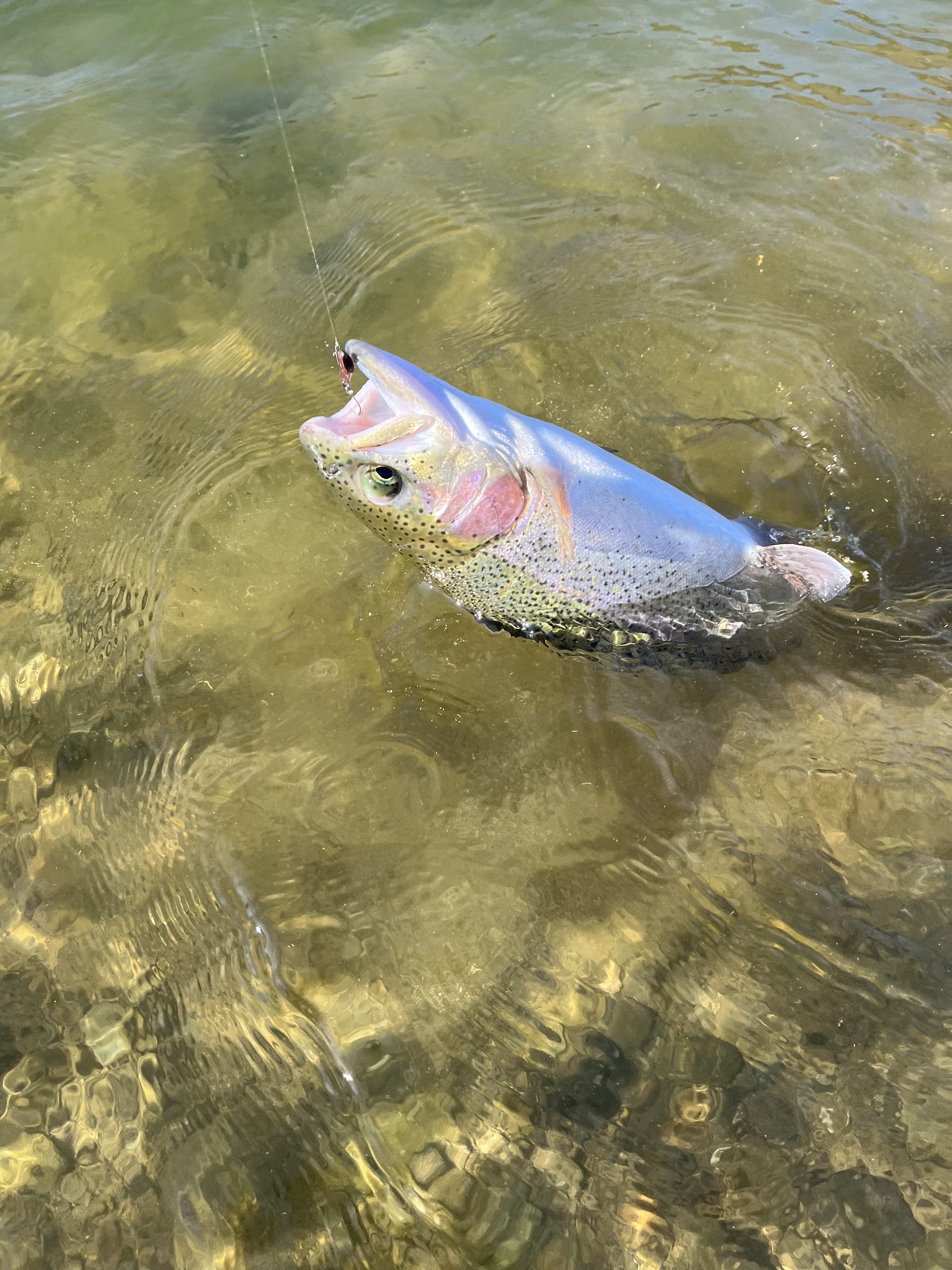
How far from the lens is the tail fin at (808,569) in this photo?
334cm

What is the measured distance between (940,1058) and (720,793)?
116cm

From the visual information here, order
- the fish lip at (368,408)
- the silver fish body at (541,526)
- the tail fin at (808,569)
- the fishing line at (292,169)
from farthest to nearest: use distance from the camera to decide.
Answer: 1. the fishing line at (292,169)
2. the tail fin at (808,569)
3. the silver fish body at (541,526)
4. the fish lip at (368,408)

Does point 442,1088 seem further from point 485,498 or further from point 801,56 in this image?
point 801,56

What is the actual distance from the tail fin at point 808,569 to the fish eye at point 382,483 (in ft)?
5.68

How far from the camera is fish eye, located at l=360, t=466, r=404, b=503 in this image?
9.04ft

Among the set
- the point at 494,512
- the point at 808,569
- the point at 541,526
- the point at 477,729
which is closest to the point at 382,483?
the point at 494,512

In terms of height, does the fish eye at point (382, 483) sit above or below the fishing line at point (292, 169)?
below

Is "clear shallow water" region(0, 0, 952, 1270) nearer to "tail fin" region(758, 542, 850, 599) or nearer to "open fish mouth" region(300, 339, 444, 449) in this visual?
"tail fin" region(758, 542, 850, 599)

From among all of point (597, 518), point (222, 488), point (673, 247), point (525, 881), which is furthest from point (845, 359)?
point (222, 488)

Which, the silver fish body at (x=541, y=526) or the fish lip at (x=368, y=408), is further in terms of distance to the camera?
the silver fish body at (x=541, y=526)

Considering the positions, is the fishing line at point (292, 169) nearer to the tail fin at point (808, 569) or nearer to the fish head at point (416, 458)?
the fish head at point (416, 458)

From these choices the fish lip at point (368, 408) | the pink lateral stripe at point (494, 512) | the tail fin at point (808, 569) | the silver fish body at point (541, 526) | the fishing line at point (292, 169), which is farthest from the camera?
the fishing line at point (292, 169)

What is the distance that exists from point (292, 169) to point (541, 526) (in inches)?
167

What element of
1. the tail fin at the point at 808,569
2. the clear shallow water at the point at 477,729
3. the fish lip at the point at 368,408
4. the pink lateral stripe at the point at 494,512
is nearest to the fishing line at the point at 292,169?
the clear shallow water at the point at 477,729
